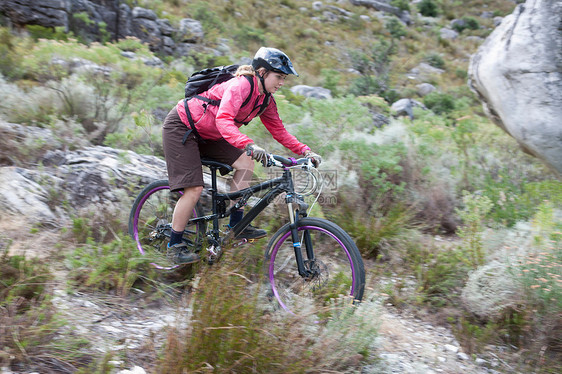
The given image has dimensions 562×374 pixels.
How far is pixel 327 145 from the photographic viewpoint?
18.1ft

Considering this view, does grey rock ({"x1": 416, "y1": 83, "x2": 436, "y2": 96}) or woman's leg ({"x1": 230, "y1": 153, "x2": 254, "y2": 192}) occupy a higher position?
grey rock ({"x1": 416, "y1": 83, "x2": 436, "y2": 96})

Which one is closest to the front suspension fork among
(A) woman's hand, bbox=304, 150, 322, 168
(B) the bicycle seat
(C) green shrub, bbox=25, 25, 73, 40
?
(A) woman's hand, bbox=304, 150, 322, 168

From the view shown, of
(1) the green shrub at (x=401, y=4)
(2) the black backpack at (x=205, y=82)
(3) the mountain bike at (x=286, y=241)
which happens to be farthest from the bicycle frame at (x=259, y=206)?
(1) the green shrub at (x=401, y=4)

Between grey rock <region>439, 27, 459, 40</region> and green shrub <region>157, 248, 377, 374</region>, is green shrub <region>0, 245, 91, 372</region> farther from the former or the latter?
grey rock <region>439, 27, 459, 40</region>

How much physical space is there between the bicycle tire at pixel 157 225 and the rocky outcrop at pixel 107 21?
9.01m

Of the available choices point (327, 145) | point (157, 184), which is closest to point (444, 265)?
point (327, 145)

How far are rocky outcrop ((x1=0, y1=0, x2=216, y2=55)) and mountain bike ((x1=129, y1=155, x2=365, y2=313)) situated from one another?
945 cm

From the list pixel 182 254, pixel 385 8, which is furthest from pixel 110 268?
pixel 385 8

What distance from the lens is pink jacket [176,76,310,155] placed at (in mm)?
3076

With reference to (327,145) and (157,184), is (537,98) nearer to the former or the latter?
(327,145)

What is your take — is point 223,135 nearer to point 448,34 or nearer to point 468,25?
point 448,34

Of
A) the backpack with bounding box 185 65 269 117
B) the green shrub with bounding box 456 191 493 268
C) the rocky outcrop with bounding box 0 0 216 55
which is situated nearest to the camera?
the backpack with bounding box 185 65 269 117

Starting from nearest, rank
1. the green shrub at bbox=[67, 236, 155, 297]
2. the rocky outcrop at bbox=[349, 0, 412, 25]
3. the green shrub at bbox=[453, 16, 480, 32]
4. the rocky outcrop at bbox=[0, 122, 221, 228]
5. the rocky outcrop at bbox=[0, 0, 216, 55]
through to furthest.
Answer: the green shrub at bbox=[67, 236, 155, 297]
the rocky outcrop at bbox=[0, 122, 221, 228]
the rocky outcrop at bbox=[0, 0, 216, 55]
the green shrub at bbox=[453, 16, 480, 32]
the rocky outcrop at bbox=[349, 0, 412, 25]

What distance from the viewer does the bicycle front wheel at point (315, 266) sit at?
3090 millimetres
